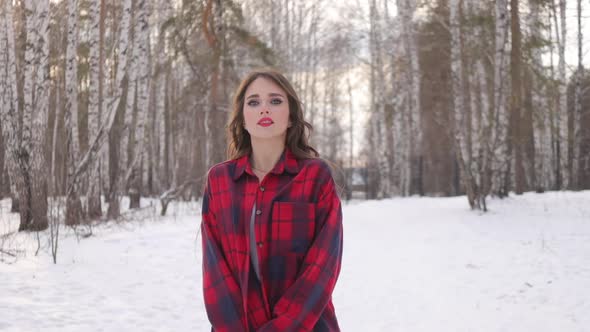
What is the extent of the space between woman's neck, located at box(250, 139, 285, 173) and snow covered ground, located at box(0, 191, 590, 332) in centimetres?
269

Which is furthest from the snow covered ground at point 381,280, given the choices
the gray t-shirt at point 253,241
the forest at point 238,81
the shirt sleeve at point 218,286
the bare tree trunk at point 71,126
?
the gray t-shirt at point 253,241

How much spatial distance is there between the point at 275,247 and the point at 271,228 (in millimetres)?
74

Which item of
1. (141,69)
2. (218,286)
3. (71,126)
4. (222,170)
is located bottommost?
(218,286)

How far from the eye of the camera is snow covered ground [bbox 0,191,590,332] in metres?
4.46

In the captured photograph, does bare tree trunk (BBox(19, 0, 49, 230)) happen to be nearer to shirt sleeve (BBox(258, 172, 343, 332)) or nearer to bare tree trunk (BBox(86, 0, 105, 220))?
bare tree trunk (BBox(86, 0, 105, 220))

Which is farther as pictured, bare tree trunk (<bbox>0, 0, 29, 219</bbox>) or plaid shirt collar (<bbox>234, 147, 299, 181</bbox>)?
bare tree trunk (<bbox>0, 0, 29, 219</bbox>)

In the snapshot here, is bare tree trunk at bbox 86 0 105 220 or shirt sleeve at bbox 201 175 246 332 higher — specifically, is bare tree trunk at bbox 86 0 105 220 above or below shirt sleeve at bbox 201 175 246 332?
above

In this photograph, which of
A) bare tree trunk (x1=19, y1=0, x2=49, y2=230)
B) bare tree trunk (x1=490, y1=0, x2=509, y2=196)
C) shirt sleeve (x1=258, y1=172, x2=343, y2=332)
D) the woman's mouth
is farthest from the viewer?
bare tree trunk (x1=490, y1=0, x2=509, y2=196)

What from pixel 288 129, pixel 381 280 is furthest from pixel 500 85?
pixel 288 129

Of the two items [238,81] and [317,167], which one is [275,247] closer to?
[317,167]

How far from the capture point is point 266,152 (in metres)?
2.16

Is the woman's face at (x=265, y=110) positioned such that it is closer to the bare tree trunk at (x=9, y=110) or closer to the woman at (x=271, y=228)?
the woman at (x=271, y=228)

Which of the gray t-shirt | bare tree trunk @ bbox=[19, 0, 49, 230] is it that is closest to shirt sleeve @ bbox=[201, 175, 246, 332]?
the gray t-shirt

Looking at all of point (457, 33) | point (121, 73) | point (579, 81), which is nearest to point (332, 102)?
point (579, 81)
